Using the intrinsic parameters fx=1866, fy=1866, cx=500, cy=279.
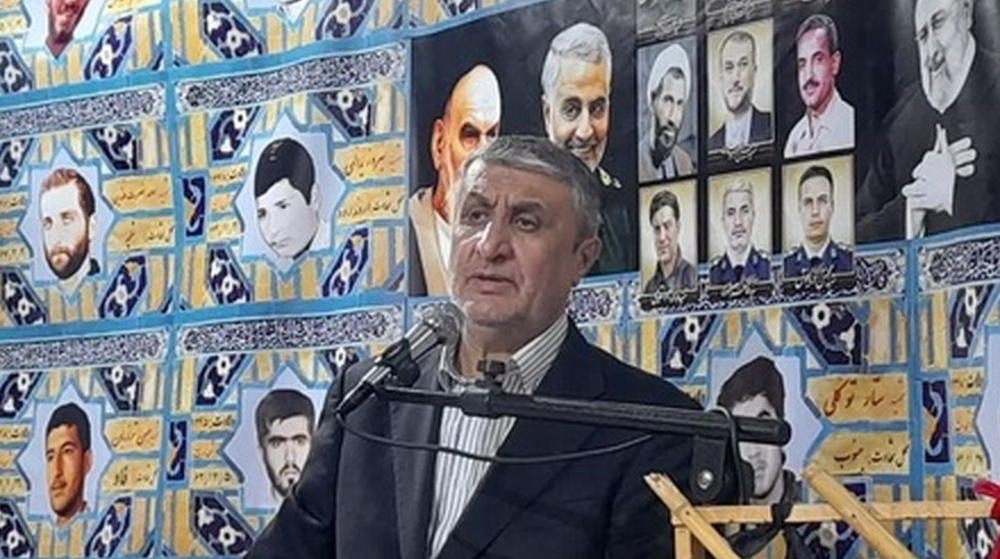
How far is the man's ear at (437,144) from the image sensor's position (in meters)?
2.41

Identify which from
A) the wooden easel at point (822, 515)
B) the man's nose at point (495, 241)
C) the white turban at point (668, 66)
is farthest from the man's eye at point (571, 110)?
the wooden easel at point (822, 515)

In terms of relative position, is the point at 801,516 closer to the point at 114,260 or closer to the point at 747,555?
the point at 747,555

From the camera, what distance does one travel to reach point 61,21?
288 cm

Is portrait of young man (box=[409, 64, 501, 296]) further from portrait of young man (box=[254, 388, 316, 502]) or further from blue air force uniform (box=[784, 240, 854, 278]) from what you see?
blue air force uniform (box=[784, 240, 854, 278])

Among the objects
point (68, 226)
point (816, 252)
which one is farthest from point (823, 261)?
point (68, 226)

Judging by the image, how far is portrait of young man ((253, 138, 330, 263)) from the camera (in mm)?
2557

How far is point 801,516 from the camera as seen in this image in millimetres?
1486

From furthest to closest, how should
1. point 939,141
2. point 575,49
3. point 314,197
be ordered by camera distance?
point 314,197, point 575,49, point 939,141

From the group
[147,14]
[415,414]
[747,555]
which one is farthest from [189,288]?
[747,555]

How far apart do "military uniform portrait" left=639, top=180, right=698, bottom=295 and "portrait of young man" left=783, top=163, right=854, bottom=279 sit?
14 cm

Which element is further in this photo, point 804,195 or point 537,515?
point 804,195

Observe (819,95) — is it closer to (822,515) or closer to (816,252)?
(816,252)

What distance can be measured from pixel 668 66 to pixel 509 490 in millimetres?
568

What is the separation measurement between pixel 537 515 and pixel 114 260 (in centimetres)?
111
